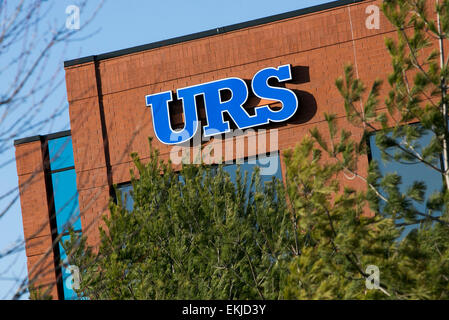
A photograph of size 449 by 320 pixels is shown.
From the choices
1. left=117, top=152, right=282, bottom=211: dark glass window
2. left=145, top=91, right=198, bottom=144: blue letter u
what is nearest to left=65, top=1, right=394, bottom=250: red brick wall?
left=145, top=91, right=198, bottom=144: blue letter u

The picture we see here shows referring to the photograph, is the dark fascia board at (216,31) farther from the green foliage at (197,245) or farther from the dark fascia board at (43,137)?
the green foliage at (197,245)

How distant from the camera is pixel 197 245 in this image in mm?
15578

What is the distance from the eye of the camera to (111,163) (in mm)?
24297

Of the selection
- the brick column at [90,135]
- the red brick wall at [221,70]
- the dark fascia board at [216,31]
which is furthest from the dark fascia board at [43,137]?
the dark fascia board at [216,31]

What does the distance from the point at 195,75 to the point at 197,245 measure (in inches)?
384

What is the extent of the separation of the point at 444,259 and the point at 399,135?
5.51 ft

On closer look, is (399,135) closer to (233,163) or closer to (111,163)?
(233,163)

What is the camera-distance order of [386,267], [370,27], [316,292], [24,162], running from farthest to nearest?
[24,162] < [370,27] < [386,267] < [316,292]

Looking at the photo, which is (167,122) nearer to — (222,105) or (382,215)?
(222,105)

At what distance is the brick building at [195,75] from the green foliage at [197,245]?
21.9ft

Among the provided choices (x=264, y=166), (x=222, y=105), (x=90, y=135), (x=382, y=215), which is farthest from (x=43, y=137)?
(x=382, y=215)

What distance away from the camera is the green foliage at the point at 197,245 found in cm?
1459

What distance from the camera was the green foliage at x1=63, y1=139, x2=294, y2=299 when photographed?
A: 14.6m
